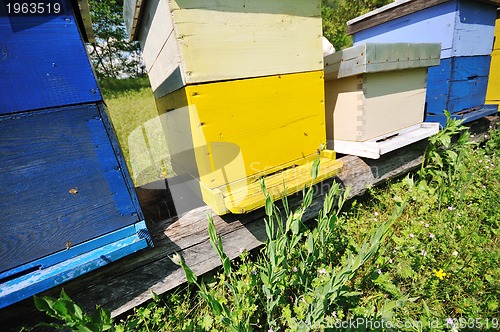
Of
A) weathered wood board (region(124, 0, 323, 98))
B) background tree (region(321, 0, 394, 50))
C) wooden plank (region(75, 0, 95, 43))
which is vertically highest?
background tree (region(321, 0, 394, 50))

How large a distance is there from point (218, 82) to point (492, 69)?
3346mm

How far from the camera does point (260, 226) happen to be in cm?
151

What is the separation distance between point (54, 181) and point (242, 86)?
2.94 ft

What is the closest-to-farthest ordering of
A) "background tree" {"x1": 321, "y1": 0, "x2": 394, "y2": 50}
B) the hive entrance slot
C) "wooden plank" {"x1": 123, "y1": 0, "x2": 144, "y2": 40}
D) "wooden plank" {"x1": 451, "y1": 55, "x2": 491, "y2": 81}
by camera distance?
the hive entrance slot → "wooden plank" {"x1": 123, "y1": 0, "x2": 144, "y2": 40} → "wooden plank" {"x1": 451, "y1": 55, "x2": 491, "y2": 81} → "background tree" {"x1": 321, "y1": 0, "x2": 394, "y2": 50}

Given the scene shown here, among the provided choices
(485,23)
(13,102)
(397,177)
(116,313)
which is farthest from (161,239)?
(485,23)

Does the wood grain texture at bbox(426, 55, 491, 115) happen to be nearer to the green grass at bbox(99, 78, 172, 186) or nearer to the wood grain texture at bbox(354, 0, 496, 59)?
the wood grain texture at bbox(354, 0, 496, 59)

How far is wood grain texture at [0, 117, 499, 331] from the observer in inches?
42.0

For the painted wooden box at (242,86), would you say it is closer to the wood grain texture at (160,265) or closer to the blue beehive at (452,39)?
the wood grain texture at (160,265)

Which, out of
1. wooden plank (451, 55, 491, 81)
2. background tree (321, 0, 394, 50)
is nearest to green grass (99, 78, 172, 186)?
wooden plank (451, 55, 491, 81)

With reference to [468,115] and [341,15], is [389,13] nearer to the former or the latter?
[468,115]

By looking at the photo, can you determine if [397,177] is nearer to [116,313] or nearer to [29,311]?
[116,313]

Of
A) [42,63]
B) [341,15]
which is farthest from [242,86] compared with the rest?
[341,15]

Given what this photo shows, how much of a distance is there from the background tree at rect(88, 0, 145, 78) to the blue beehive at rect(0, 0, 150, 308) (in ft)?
54.9

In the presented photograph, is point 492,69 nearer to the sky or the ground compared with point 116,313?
nearer to the sky
